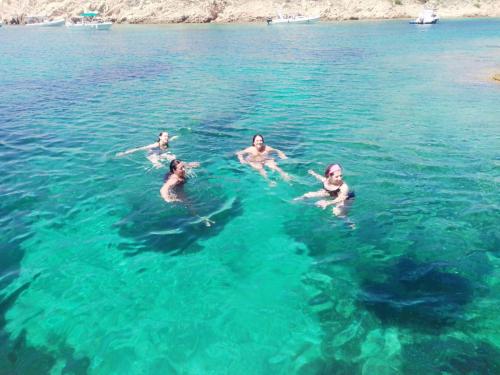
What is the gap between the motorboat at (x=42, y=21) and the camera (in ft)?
341

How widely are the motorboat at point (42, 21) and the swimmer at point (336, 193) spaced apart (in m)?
112

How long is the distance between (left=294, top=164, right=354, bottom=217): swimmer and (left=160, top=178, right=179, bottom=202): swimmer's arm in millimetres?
4061

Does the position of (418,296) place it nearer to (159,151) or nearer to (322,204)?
(322,204)

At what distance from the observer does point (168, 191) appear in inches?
490

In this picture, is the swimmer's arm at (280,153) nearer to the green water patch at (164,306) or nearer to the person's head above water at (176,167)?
the person's head above water at (176,167)

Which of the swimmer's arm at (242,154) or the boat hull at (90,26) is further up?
the boat hull at (90,26)

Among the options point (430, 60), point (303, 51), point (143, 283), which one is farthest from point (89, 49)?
point (143, 283)

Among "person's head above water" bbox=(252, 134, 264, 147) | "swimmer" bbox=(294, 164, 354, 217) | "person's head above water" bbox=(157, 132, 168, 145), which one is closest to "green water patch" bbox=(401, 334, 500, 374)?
"swimmer" bbox=(294, 164, 354, 217)

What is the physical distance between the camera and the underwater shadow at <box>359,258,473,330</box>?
784cm

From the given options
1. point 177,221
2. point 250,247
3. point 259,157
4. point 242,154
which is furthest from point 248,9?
point 250,247

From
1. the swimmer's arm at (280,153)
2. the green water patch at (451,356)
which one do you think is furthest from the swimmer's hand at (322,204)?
the green water patch at (451,356)

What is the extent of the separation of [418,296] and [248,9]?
112m

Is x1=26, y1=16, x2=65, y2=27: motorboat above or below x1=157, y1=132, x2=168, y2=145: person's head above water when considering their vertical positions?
above

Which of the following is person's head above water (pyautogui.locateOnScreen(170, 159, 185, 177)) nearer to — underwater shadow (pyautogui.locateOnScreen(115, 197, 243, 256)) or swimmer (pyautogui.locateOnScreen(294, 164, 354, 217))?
underwater shadow (pyautogui.locateOnScreen(115, 197, 243, 256))
